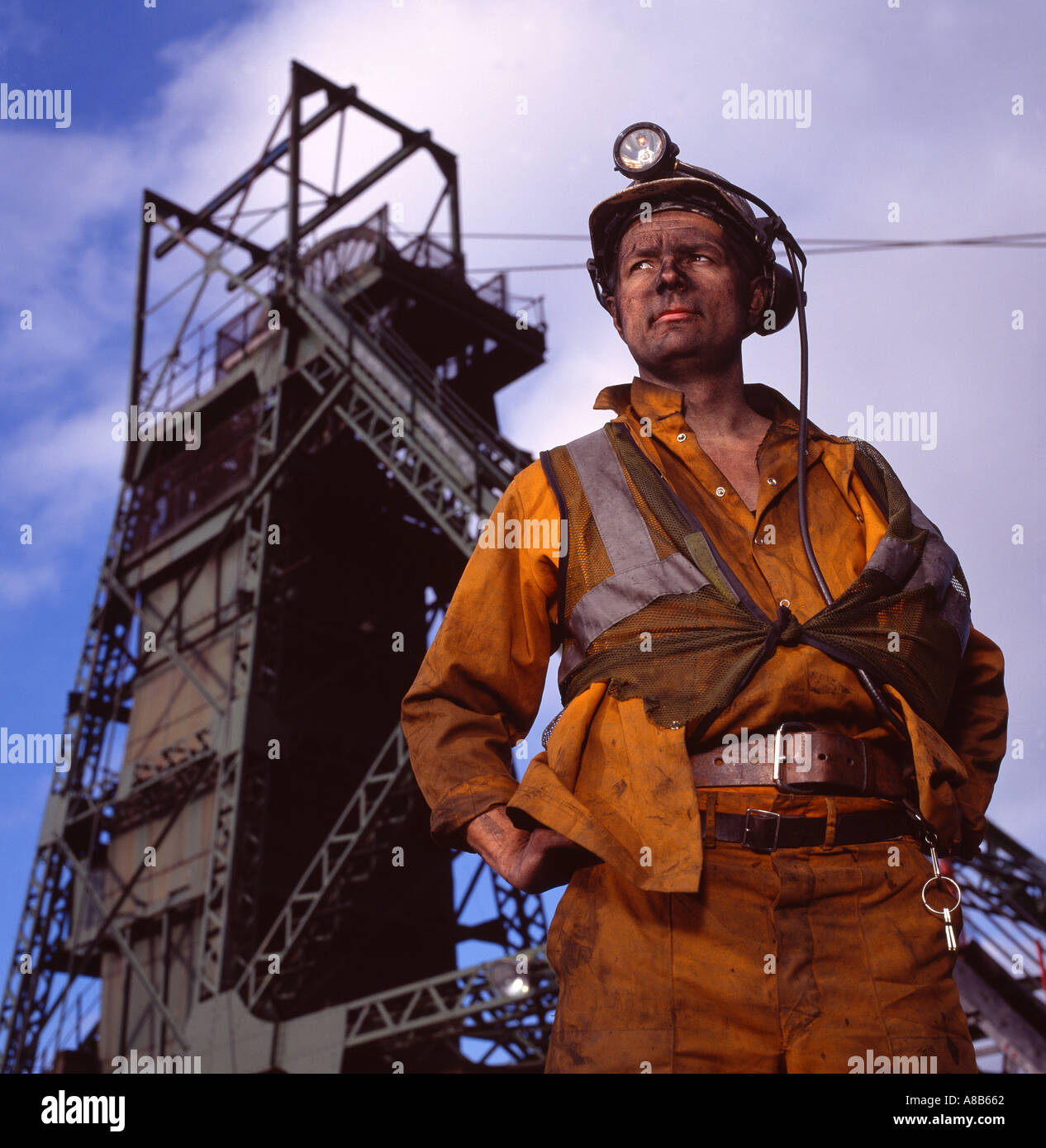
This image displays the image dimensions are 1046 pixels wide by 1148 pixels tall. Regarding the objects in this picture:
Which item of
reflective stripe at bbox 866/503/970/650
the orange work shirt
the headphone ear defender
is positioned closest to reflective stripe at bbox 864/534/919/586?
reflective stripe at bbox 866/503/970/650

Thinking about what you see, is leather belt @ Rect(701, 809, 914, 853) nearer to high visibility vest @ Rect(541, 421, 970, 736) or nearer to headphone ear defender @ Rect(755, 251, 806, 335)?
high visibility vest @ Rect(541, 421, 970, 736)

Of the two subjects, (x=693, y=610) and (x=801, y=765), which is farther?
(x=693, y=610)

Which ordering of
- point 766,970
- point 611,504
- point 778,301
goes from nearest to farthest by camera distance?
point 766,970, point 611,504, point 778,301

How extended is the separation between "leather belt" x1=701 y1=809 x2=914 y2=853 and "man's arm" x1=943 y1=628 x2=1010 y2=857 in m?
0.35

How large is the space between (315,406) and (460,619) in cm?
1643

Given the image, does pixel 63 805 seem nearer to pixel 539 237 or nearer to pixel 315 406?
pixel 315 406

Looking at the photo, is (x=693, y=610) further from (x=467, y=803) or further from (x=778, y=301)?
(x=778, y=301)

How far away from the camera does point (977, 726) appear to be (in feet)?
11.1

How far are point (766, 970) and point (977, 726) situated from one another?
100 cm

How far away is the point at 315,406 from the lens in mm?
19312

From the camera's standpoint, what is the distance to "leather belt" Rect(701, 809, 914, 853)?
2.87 meters

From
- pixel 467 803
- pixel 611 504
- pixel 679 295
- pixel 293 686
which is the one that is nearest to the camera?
pixel 467 803

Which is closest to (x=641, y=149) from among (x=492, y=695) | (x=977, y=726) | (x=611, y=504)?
(x=611, y=504)
